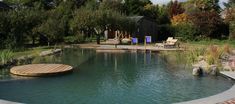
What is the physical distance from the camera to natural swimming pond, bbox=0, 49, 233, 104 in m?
10.3

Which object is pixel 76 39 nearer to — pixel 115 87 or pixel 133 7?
pixel 133 7

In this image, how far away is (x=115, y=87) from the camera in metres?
12.1

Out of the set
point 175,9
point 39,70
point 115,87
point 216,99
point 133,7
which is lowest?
point 115,87

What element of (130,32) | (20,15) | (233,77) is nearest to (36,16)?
(20,15)

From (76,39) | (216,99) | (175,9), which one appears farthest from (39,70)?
(175,9)

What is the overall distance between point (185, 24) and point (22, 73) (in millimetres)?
28710

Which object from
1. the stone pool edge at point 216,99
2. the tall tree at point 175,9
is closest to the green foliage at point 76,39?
the tall tree at point 175,9

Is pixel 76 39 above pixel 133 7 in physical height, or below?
below

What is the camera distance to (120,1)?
2034 inches

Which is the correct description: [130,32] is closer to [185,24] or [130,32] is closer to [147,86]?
[185,24]

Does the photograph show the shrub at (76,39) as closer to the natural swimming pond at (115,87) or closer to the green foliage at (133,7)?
the green foliage at (133,7)

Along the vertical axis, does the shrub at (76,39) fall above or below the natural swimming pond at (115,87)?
above

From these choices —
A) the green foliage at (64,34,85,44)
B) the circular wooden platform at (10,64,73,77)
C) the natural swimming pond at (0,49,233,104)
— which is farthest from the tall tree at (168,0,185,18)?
the circular wooden platform at (10,64,73,77)

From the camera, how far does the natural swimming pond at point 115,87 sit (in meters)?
10.3
